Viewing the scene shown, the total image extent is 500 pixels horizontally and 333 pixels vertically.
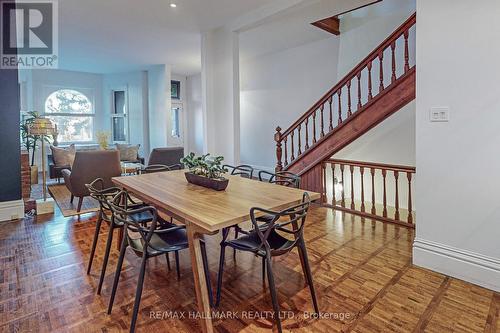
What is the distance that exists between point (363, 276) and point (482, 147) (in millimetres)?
1295

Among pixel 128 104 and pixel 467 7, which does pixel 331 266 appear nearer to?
pixel 467 7

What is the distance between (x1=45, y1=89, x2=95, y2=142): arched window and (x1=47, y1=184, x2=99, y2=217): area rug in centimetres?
319

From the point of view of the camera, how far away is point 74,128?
8.53m

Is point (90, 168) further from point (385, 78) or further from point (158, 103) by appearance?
point (385, 78)

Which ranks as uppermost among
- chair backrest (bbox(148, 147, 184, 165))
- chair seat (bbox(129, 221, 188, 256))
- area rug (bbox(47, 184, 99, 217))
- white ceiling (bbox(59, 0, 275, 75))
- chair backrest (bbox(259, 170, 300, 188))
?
white ceiling (bbox(59, 0, 275, 75))

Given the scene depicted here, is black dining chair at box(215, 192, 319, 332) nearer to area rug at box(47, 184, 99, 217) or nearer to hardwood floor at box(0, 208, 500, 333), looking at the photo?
hardwood floor at box(0, 208, 500, 333)

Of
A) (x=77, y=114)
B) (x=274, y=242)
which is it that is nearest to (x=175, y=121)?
(x=77, y=114)

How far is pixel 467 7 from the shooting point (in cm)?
220

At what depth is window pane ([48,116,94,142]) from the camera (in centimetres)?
825

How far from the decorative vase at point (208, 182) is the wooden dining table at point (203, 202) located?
0.04 meters

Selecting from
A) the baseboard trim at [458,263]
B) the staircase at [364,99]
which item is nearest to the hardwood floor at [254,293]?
the baseboard trim at [458,263]

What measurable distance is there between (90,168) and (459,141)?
4324 millimetres

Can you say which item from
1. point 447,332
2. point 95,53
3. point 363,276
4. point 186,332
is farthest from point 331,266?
point 95,53

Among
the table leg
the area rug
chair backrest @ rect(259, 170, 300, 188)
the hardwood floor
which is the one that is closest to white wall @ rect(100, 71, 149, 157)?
the area rug
